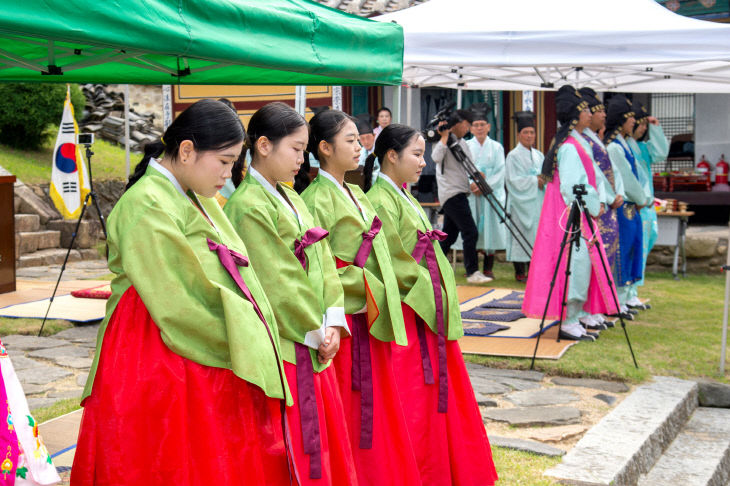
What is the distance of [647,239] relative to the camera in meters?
8.52

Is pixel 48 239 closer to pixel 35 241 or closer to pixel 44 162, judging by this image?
pixel 35 241

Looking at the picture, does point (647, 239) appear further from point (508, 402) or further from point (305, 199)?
point (305, 199)

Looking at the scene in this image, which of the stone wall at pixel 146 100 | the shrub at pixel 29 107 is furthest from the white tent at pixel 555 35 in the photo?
the stone wall at pixel 146 100

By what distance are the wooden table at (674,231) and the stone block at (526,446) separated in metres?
6.51

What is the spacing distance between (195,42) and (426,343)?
161 cm

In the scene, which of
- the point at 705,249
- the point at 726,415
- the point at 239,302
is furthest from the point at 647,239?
the point at 239,302

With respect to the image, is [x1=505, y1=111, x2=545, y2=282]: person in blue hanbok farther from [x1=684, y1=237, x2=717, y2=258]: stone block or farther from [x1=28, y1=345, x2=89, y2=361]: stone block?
[x1=28, y1=345, x2=89, y2=361]: stone block

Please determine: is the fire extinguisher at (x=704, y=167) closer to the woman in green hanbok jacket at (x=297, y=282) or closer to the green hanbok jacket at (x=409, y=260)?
the green hanbok jacket at (x=409, y=260)

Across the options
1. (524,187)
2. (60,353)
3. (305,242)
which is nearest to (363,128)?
(524,187)

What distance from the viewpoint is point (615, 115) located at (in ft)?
25.1

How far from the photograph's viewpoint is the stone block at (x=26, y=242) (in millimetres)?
10891

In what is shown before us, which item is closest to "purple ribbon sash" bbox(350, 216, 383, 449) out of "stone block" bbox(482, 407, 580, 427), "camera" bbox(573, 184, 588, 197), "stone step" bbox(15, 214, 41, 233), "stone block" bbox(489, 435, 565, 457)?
"stone block" bbox(489, 435, 565, 457)

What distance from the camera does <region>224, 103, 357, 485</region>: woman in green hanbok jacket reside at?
2676 mm

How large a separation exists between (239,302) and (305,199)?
37.7 inches
